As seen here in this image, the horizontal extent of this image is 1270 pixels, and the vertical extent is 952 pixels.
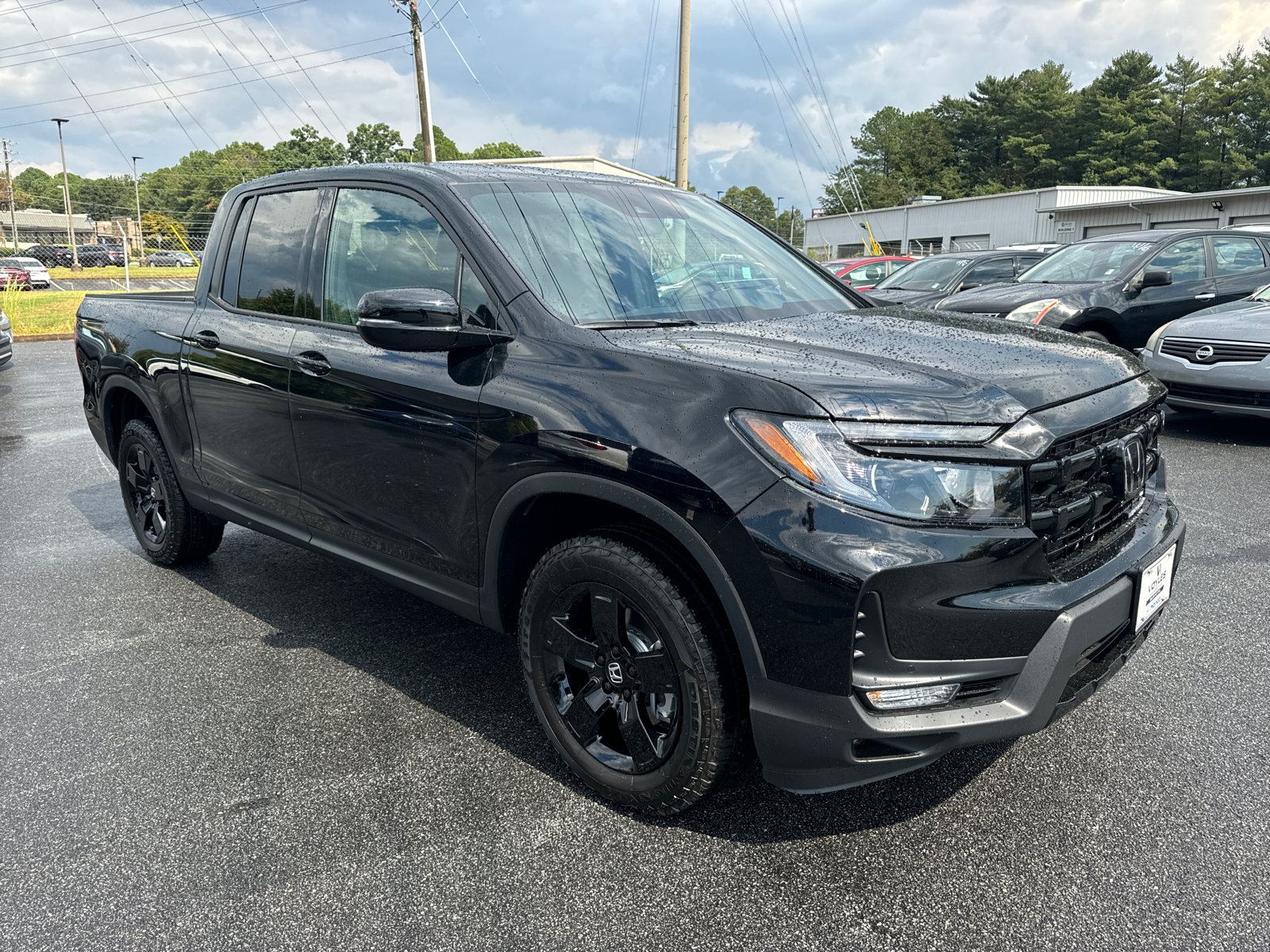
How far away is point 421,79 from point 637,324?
79.2ft

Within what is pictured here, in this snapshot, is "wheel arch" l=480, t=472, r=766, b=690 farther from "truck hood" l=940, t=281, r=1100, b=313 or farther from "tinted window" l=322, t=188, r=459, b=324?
"truck hood" l=940, t=281, r=1100, b=313

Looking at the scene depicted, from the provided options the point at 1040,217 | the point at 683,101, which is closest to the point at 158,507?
the point at 683,101

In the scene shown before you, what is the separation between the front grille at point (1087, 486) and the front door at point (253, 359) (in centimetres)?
256

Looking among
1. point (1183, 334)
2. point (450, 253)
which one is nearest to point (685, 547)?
point (450, 253)

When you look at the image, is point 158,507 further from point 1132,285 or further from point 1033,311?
point 1132,285

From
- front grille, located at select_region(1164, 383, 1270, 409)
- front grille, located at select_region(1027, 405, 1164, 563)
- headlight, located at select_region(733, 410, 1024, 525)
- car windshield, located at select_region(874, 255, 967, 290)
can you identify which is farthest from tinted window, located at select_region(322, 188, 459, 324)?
car windshield, located at select_region(874, 255, 967, 290)

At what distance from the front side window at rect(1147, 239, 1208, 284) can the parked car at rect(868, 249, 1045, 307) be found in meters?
2.89

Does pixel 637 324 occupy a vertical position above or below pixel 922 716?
above

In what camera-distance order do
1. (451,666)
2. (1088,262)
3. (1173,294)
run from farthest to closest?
(1088,262) < (1173,294) < (451,666)

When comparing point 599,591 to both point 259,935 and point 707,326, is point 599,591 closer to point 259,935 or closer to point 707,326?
point 707,326

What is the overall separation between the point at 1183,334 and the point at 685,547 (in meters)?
6.99

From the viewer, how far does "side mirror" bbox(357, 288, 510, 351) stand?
257 cm

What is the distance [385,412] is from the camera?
292cm

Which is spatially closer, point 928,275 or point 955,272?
point 955,272
